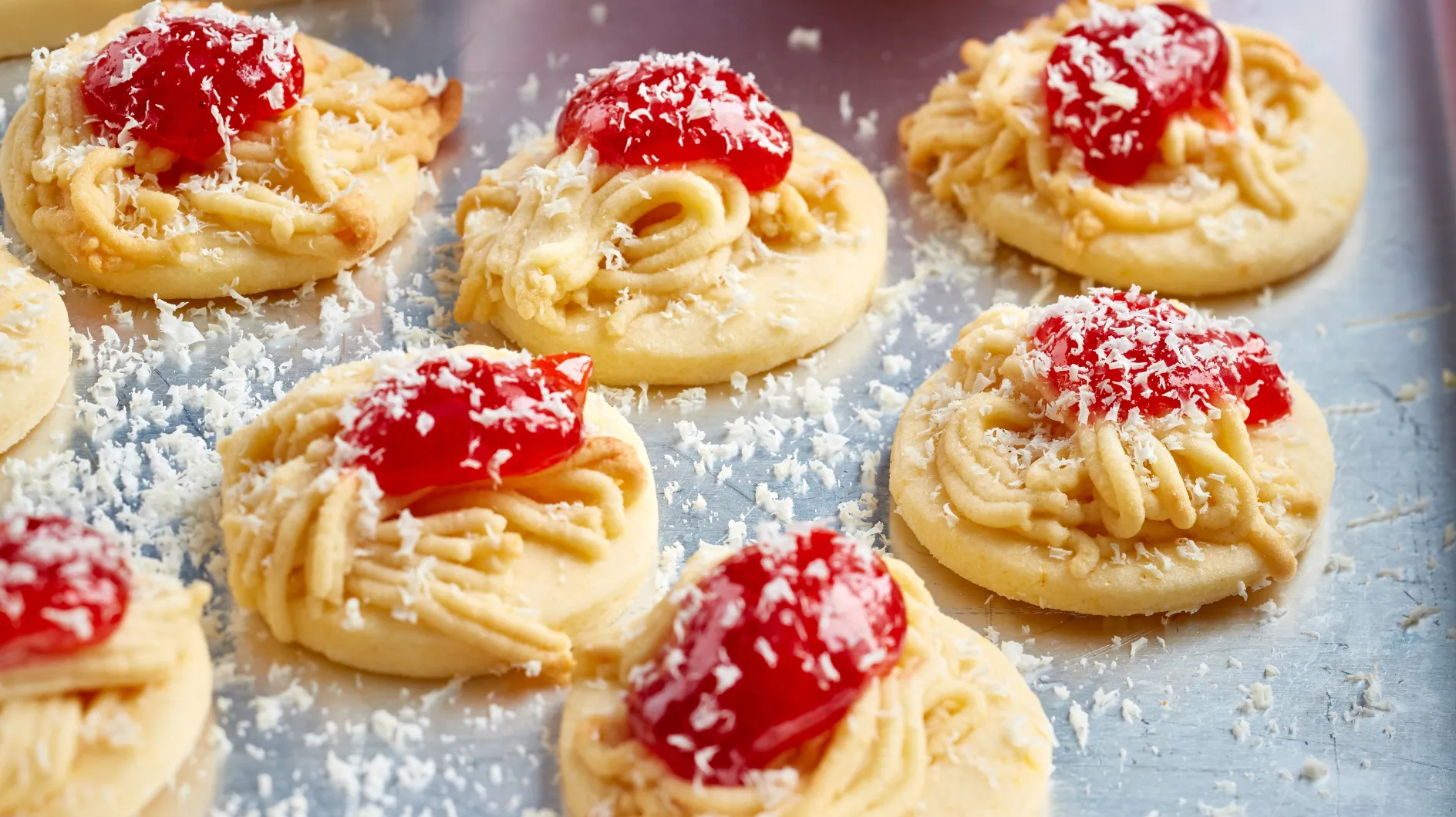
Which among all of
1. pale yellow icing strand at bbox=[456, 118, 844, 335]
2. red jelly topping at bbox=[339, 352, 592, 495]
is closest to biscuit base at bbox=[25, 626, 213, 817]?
red jelly topping at bbox=[339, 352, 592, 495]

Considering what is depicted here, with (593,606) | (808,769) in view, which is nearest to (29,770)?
(593,606)

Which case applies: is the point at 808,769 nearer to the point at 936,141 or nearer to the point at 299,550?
the point at 299,550

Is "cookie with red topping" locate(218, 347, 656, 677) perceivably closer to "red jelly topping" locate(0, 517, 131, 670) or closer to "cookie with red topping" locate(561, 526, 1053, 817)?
"cookie with red topping" locate(561, 526, 1053, 817)

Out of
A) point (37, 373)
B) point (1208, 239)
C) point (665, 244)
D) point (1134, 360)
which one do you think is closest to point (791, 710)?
point (1134, 360)

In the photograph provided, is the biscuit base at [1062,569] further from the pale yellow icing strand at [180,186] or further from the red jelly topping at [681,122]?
the pale yellow icing strand at [180,186]

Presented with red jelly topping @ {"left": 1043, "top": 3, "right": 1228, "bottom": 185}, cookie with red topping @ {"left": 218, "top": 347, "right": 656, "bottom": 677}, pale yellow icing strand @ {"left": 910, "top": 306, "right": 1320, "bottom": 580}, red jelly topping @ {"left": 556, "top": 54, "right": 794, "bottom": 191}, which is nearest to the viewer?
cookie with red topping @ {"left": 218, "top": 347, "right": 656, "bottom": 677}
